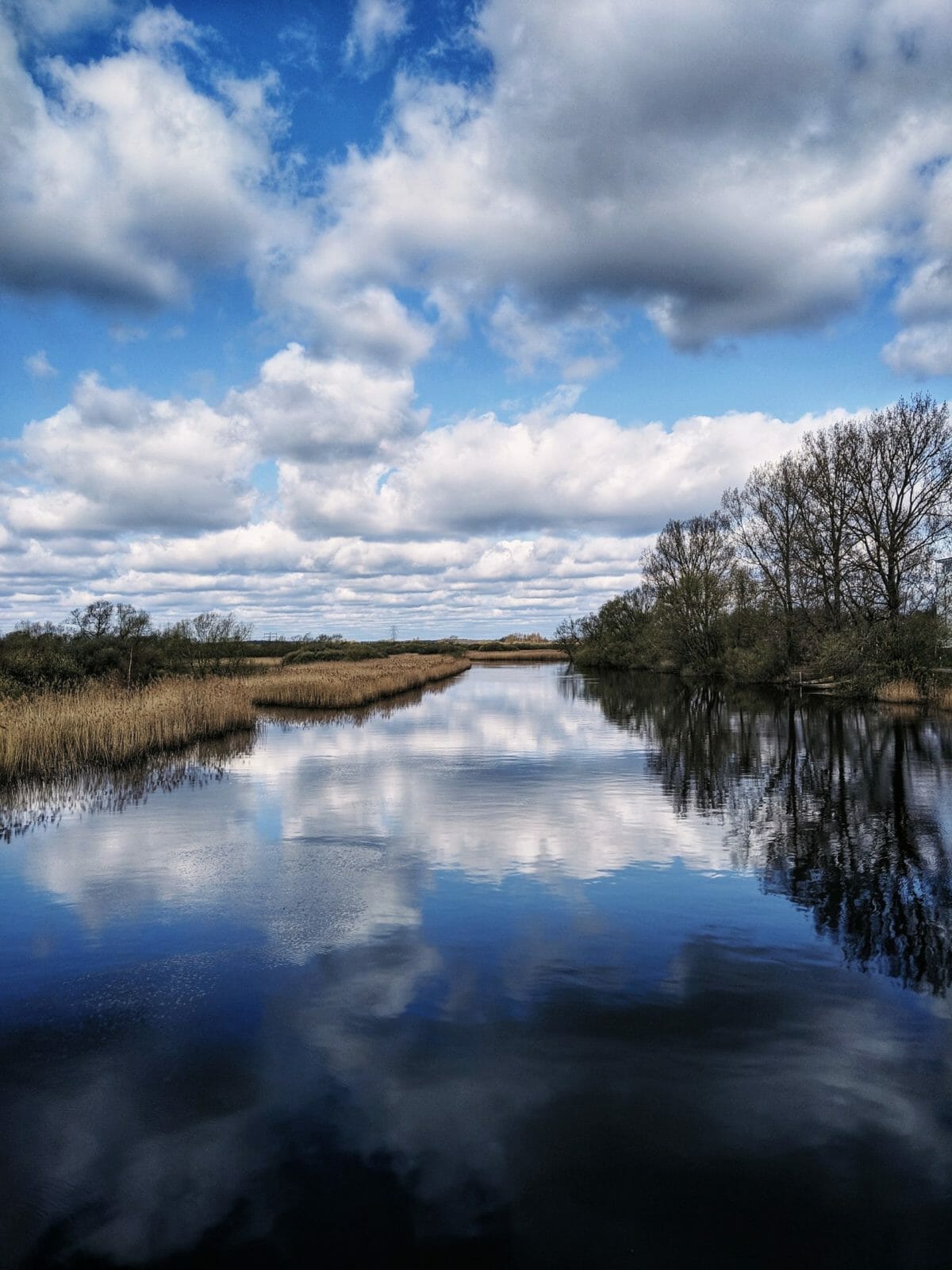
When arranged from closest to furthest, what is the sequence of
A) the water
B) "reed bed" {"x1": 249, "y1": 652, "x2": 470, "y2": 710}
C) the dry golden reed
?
the water → the dry golden reed → "reed bed" {"x1": 249, "y1": 652, "x2": 470, "y2": 710}

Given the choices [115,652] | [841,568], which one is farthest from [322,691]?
[841,568]

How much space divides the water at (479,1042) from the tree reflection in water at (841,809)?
71 millimetres

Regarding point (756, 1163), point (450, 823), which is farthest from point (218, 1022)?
point (450, 823)

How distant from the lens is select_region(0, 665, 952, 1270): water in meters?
3.38

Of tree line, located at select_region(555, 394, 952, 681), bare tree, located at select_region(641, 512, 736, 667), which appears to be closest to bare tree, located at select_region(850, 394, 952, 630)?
tree line, located at select_region(555, 394, 952, 681)

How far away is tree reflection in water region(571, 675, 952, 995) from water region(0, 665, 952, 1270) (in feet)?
0.23

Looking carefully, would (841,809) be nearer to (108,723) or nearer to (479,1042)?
(479,1042)

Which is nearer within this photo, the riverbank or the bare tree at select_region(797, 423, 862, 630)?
the riverbank

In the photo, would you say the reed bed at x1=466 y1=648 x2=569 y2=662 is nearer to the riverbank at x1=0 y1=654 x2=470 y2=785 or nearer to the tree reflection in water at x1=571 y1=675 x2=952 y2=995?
the riverbank at x1=0 y1=654 x2=470 y2=785

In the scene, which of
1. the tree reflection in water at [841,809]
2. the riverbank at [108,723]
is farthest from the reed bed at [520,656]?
the tree reflection in water at [841,809]

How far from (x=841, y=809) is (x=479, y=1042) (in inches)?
336

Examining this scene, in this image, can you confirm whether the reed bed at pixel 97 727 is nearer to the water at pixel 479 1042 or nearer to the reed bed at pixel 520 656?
the water at pixel 479 1042

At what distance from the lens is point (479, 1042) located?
15.7ft

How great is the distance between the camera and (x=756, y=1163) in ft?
12.1
